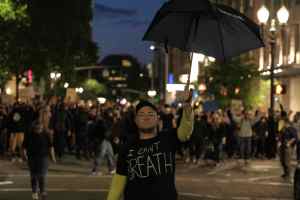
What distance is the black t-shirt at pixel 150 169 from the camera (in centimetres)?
571

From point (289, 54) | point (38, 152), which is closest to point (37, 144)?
point (38, 152)

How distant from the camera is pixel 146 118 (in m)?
5.73

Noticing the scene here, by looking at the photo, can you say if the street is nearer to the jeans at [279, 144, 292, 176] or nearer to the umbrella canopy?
the jeans at [279, 144, 292, 176]

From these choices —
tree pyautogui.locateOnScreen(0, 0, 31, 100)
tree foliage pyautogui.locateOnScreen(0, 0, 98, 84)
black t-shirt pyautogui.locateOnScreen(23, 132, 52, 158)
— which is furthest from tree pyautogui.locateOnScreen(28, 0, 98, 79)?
black t-shirt pyautogui.locateOnScreen(23, 132, 52, 158)

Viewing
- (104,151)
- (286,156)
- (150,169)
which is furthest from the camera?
(104,151)

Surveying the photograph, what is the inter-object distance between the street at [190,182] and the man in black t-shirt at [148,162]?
909 cm

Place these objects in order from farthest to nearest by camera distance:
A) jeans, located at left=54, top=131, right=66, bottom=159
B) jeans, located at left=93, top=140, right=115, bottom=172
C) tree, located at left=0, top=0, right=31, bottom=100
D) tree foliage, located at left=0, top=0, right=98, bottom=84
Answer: tree foliage, located at left=0, top=0, right=98, bottom=84, tree, located at left=0, top=0, right=31, bottom=100, jeans, located at left=54, top=131, right=66, bottom=159, jeans, located at left=93, top=140, right=115, bottom=172

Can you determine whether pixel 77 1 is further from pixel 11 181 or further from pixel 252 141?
pixel 11 181

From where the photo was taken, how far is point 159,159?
18.9ft

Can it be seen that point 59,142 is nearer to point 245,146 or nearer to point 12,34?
point 245,146

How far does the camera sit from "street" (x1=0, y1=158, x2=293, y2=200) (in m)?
15.8

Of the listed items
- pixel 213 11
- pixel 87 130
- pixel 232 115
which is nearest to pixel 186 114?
pixel 213 11

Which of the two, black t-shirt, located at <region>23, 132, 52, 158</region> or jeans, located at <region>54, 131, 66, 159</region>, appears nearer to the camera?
black t-shirt, located at <region>23, 132, 52, 158</region>

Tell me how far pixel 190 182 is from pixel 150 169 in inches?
521
